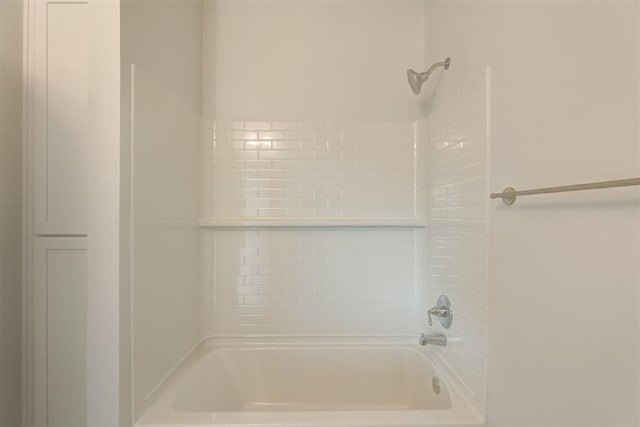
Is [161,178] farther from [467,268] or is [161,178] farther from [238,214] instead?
[467,268]

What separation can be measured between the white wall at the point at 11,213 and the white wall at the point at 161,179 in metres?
0.60

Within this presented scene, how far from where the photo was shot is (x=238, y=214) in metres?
1.78

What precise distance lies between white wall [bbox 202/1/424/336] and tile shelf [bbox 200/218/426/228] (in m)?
0.04

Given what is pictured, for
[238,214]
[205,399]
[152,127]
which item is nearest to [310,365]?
[205,399]

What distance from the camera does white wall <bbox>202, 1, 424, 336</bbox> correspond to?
178 centimetres

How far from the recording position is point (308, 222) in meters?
1.74

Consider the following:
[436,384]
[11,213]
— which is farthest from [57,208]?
[436,384]

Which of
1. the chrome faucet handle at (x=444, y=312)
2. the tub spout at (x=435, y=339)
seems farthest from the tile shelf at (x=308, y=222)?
the tub spout at (x=435, y=339)

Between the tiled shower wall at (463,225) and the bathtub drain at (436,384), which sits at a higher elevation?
the tiled shower wall at (463,225)

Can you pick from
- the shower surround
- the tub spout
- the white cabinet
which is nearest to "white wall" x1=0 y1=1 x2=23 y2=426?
the white cabinet

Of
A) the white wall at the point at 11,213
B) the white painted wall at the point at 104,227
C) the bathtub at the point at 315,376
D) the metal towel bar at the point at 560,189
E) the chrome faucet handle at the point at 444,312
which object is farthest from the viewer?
the bathtub at the point at 315,376

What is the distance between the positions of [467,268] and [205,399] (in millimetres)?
1303

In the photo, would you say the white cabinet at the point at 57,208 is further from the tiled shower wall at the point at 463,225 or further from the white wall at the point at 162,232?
the tiled shower wall at the point at 463,225

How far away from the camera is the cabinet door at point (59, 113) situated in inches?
51.3
